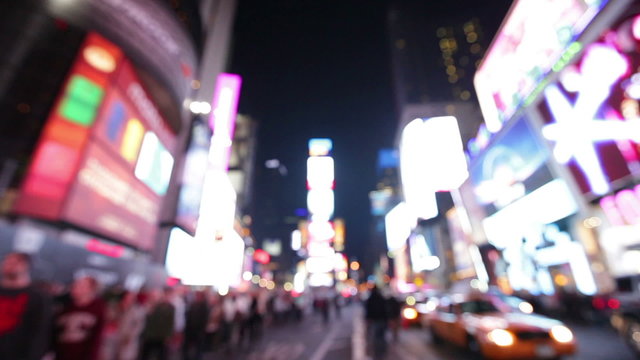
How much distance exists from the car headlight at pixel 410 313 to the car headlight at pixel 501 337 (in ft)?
33.4

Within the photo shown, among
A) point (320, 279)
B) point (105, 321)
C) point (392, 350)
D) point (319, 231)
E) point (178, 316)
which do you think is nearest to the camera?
point (105, 321)

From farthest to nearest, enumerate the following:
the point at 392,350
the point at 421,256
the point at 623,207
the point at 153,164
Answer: the point at 421,256 → the point at 153,164 → the point at 623,207 → the point at 392,350

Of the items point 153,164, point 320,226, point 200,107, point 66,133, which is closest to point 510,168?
point 153,164

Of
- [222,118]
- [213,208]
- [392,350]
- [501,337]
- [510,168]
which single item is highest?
[222,118]

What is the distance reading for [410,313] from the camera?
1652 cm

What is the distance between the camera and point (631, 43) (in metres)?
11.9

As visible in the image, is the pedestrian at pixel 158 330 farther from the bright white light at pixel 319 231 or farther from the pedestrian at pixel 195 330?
the bright white light at pixel 319 231

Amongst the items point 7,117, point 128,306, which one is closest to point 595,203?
point 128,306

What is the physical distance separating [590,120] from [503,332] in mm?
12902

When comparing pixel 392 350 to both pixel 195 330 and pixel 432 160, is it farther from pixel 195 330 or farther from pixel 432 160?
pixel 432 160

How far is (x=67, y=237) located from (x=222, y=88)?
23314 mm

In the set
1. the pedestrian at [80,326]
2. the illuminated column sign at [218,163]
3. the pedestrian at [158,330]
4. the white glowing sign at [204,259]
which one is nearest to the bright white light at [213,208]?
the illuminated column sign at [218,163]

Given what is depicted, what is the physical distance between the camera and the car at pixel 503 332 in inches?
255

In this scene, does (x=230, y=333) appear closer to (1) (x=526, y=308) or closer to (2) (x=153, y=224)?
(2) (x=153, y=224)
